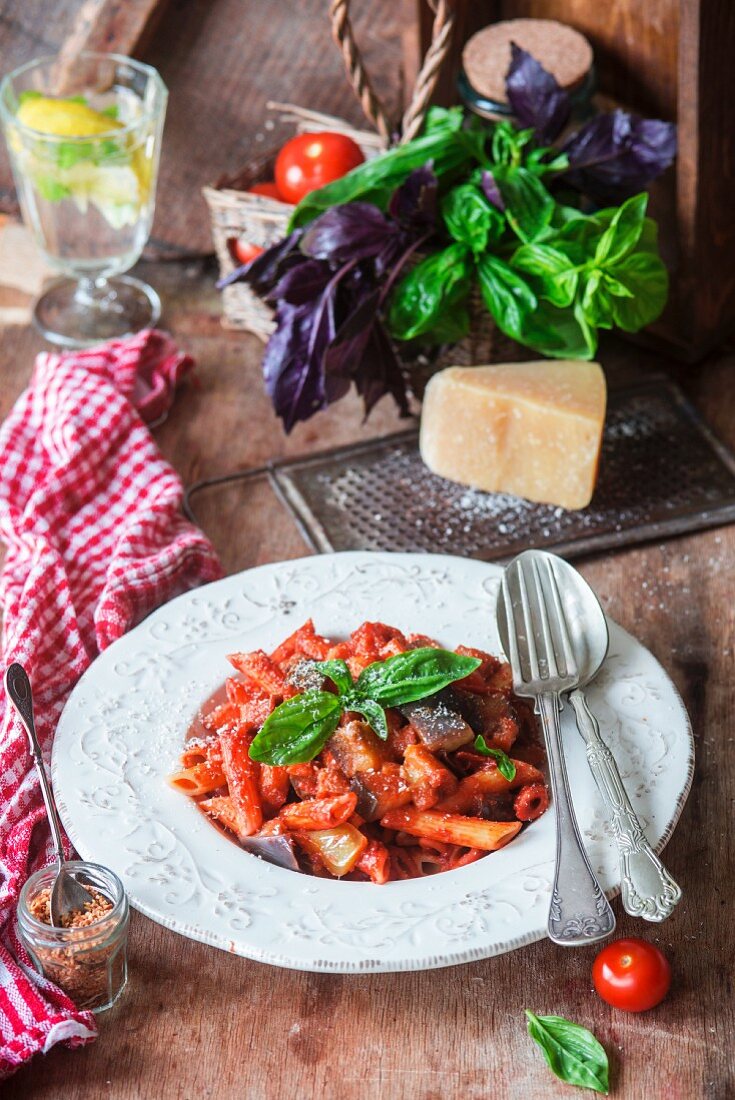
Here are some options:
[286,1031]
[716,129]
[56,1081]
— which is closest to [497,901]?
[286,1031]

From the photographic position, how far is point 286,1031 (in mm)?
1186

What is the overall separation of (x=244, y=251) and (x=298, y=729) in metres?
1.14

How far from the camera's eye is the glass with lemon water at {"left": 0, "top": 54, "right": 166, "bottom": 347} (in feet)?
6.88

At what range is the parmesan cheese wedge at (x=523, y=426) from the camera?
5.85 feet

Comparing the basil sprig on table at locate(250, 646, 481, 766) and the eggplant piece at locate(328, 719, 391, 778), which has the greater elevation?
the basil sprig on table at locate(250, 646, 481, 766)

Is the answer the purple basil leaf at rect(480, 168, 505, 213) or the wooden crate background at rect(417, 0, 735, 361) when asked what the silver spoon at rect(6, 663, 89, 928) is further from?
the wooden crate background at rect(417, 0, 735, 361)

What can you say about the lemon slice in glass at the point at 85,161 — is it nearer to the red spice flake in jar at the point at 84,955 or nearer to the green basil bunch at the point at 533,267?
the green basil bunch at the point at 533,267

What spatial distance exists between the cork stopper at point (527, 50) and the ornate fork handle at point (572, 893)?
124 cm

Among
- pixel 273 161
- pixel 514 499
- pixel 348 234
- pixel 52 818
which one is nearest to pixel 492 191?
pixel 348 234

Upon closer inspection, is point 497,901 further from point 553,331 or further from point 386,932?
point 553,331

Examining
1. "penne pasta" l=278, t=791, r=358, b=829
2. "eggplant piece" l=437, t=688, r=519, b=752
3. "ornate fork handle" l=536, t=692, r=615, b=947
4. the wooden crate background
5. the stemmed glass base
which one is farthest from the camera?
the stemmed glass base

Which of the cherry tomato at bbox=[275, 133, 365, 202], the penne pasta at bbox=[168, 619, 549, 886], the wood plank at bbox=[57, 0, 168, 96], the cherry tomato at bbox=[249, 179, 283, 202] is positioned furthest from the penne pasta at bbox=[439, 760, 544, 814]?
the wood plank at bbox=[57, 0, 168, 96]

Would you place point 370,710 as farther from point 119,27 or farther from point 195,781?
point 119,27

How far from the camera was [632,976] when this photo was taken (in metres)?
1.17
